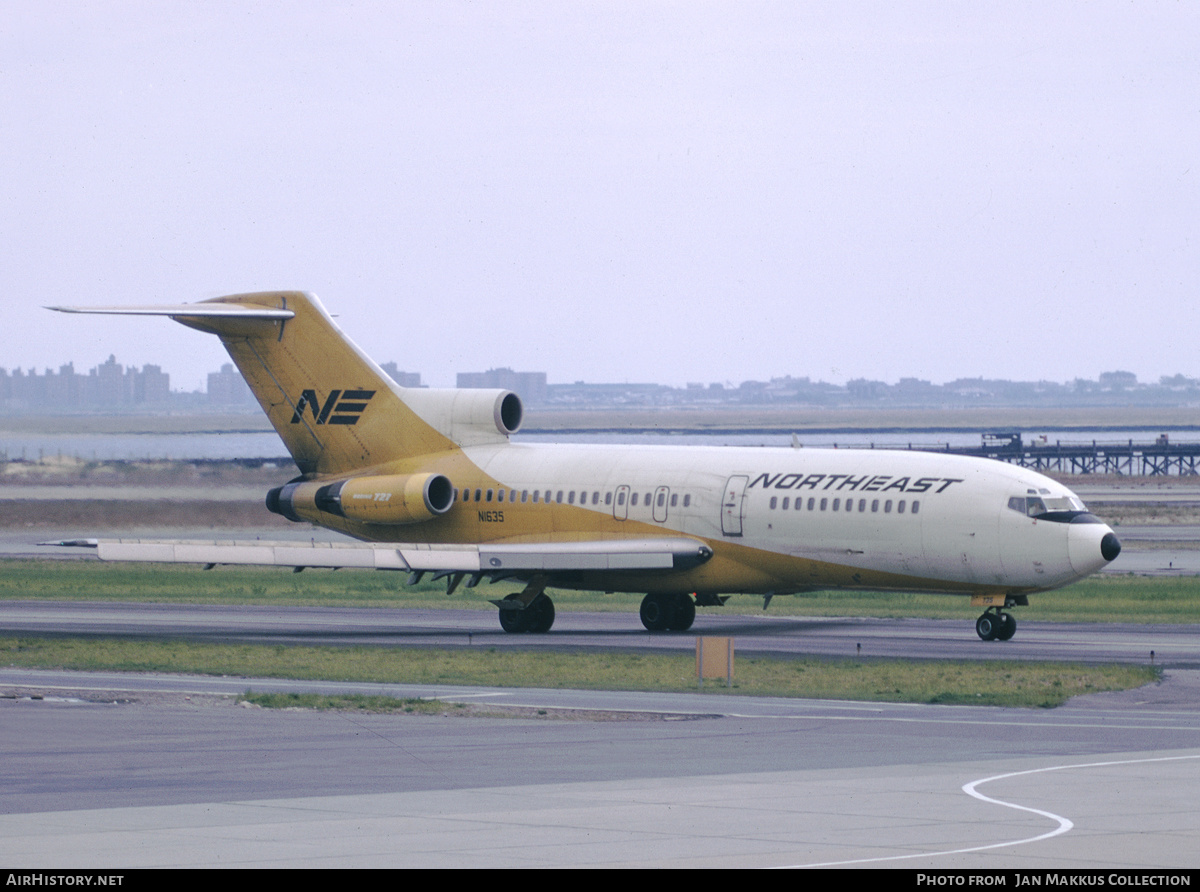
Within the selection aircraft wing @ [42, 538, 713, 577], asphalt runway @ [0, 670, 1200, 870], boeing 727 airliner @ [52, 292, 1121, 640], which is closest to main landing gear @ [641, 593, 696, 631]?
boeing 727 airliner @ [52, 292, 1121, 640]

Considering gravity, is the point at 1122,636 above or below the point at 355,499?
below

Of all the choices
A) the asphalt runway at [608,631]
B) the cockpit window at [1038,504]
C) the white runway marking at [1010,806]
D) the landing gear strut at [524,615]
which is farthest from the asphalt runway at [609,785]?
the landing gear strut at [524,615]

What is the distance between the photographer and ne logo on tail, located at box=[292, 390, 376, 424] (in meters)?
48.5

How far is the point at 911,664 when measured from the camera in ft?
109

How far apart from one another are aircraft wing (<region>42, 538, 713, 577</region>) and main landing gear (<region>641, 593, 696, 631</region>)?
1.50m

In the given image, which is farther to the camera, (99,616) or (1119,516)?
(1119,516)

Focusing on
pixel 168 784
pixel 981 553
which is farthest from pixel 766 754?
pixel 981 553

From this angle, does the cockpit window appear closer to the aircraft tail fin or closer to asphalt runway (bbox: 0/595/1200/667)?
asphalt runway (bbox: 0/595/1200/667)

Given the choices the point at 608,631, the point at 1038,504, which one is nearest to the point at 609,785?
the point at 1038,504

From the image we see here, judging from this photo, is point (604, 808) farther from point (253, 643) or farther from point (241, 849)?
point (253, 643)

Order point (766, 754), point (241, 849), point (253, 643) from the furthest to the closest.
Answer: point (253, 643)
point (766, 754)
point (241, 849)

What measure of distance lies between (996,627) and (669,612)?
8.57 m

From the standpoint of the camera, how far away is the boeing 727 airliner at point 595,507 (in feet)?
130

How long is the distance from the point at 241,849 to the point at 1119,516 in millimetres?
87586
